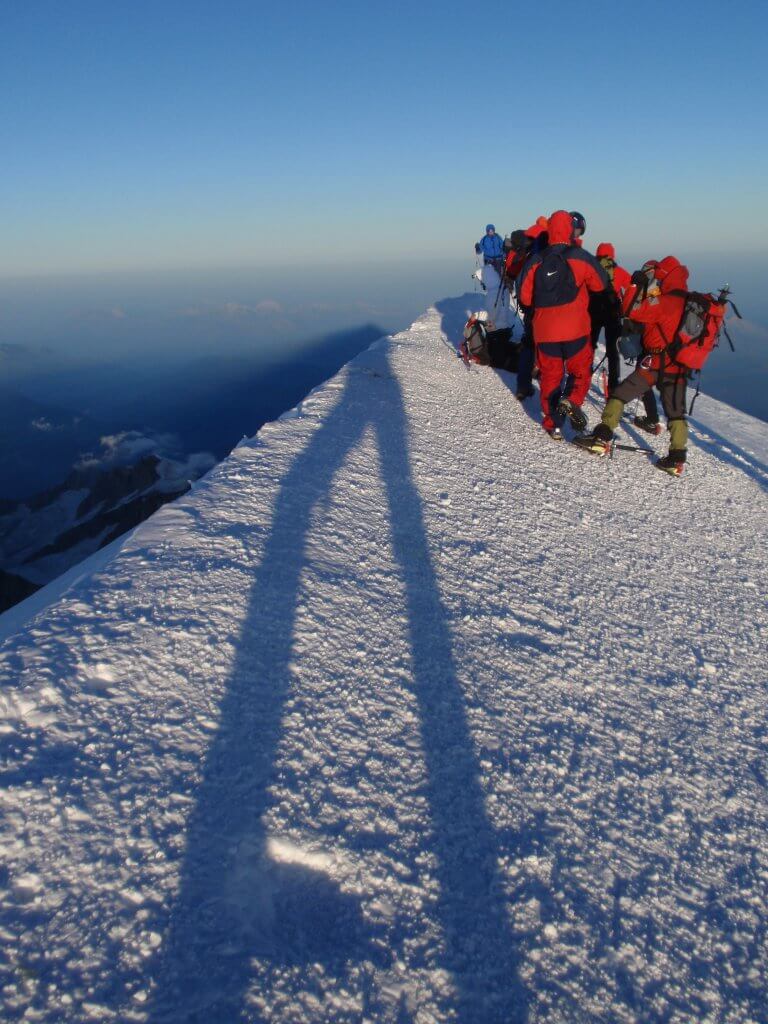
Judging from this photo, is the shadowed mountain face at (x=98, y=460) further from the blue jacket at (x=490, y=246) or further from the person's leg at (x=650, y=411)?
the person's leg at (x=650, y=411)

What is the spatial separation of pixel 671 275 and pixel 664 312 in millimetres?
423

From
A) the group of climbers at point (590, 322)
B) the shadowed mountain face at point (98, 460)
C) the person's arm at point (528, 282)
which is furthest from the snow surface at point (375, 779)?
the shadowed mountain face at point (98, 460)

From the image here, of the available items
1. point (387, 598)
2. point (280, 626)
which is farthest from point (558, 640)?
point (280, 626)

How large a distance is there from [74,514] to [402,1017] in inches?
3486

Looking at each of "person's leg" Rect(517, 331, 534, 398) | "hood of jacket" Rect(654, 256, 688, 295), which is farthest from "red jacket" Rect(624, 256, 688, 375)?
"person's leg" Rect(517, 331, 534, 398)

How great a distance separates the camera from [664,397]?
21.0ft

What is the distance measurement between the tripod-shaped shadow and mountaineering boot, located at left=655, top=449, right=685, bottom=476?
469 centimetres

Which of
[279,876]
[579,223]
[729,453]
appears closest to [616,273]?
[579,223]

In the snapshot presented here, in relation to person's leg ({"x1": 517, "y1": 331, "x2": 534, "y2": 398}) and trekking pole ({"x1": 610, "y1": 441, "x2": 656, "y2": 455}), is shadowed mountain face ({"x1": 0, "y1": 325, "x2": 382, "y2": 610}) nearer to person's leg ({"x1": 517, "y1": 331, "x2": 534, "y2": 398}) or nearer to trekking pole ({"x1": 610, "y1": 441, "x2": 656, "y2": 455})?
person's leg ({"x1": 517, "y1": 331, "x2": 534, "y2": 398})

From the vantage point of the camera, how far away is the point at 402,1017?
1.69 metres

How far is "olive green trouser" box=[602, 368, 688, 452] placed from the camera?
6277 millimetres

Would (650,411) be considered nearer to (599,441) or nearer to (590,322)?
(599,441)

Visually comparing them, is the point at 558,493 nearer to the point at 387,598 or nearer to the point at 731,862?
the point at 387,598

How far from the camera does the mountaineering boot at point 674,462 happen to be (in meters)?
6.62
